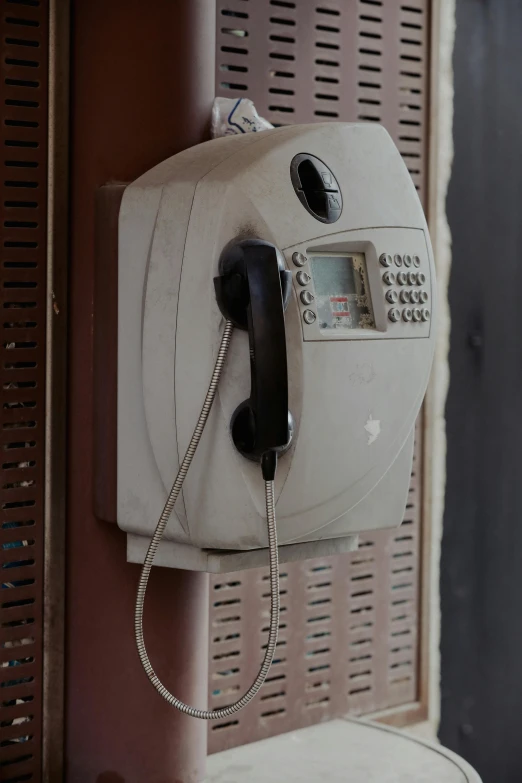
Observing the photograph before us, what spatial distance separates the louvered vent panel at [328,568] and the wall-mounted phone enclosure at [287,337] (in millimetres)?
529

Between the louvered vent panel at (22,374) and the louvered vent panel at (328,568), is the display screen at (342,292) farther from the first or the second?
the louvered vent panel at (328,568)

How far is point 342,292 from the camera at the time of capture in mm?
1577

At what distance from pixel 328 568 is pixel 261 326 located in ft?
3.31

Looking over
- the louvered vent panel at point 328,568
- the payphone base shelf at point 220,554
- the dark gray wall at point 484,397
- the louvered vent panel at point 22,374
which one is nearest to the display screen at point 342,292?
the payphone base shelf at point 220,554

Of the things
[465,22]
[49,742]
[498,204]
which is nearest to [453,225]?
[498,204]

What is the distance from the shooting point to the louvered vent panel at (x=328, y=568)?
83.1 inches

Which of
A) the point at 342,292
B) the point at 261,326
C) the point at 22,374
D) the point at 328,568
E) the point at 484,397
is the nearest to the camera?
the point at 261,326

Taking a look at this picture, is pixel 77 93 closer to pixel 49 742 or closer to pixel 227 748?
pixel 49 742

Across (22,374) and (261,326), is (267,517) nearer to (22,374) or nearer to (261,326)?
(261,326)

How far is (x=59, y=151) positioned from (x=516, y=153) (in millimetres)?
1345

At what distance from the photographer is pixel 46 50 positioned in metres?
1.74

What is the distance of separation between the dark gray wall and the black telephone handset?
1159 mm

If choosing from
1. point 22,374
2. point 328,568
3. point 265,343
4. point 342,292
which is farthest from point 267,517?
point 328,568

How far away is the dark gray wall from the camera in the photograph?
2.55m
